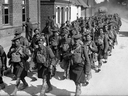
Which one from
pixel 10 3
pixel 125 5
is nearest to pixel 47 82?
pixel 10 3

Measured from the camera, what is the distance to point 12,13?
1595 cm

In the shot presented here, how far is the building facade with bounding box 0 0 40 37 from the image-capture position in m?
15.1

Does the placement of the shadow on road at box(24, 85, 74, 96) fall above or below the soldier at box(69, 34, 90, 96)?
below

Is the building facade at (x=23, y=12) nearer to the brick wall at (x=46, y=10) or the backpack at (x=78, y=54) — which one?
the brick wall at (x=46, y=10)

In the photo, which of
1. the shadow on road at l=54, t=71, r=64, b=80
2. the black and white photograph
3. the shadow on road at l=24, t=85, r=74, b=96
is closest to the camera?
the black and white photograph

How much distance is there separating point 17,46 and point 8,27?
915cm

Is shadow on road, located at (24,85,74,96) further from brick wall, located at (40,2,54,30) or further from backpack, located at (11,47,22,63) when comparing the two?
brick wall, located at (40,2,54,30)

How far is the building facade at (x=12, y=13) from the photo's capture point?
15078mm

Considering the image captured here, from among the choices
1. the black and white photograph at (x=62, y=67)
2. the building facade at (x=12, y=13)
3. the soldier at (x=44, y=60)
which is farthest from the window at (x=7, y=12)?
the soldier at (x=44, y=60)

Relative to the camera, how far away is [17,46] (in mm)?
6512

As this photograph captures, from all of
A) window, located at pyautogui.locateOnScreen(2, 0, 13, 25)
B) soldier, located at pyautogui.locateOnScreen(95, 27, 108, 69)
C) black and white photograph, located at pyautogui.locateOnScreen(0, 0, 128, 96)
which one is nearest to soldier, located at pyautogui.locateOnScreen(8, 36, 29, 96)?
black and white photograph, located at pyautogui.locateOnScreen(0, 0, 128, 96)

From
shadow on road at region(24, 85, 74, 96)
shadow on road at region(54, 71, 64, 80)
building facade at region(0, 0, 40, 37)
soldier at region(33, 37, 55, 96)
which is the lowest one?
shadow on road at region(24, 85, 74, 96)

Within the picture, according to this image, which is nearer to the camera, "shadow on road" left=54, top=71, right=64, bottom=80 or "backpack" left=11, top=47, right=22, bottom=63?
"backpack" left=11, top=47, right=22, bottom=63

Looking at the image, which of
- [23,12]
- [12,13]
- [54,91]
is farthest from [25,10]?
[54,91]
